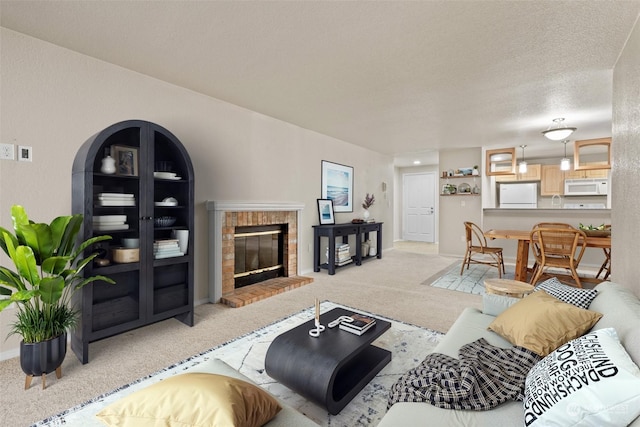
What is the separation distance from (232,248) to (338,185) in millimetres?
2734

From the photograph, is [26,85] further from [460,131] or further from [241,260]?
[460,131]

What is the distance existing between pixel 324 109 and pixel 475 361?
3413mm

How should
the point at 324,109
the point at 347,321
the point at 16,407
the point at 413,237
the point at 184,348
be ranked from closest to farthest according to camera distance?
the point at 16,407 < the point at 347,321 < the point at 184,348 < the point at 324,109 < the point at 413,237

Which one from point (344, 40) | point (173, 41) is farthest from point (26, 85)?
point (344, 40)

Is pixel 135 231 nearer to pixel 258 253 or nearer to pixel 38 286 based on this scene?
pixel 38 286

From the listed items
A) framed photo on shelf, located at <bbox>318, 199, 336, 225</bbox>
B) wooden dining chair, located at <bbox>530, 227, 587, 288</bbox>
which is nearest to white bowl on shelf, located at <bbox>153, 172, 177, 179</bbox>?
framed photo on shelf, located at <bbox>318, 199, 336, 225</bbox>

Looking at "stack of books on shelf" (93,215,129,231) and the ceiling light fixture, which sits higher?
the ceiling light fixture

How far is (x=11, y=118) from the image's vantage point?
7.61 feet

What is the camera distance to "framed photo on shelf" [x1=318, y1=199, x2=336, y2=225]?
542cm

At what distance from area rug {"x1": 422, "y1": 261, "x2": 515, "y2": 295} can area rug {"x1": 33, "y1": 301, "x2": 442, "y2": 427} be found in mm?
1685

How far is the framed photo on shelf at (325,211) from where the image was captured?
5.42 m

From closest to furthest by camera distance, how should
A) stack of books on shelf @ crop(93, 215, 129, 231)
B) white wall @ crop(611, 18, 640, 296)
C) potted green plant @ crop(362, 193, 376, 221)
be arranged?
white wall @ crop(611, 18, 640, 296) → stack of books on shelf @ crop(93, 215, 129, 231) → potted green plant @ crop(362, 193, 376, 221)

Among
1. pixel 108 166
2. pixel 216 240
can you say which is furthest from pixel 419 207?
pixel 108 166

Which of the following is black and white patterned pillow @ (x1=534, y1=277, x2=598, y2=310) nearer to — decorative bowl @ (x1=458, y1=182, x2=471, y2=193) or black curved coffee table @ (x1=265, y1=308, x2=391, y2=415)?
black curved coffee table @ (x1=265, y1=308, x2=391, y2=415)
